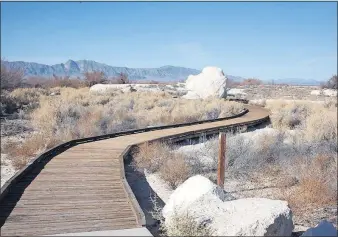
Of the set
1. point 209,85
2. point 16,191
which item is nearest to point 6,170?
point 16,191

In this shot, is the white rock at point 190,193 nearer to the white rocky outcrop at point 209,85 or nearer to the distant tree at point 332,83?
the white rocky outcrop at point 209,85

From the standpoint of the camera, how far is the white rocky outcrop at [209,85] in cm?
2994

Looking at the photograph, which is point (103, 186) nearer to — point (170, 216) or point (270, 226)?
point (170, 216)

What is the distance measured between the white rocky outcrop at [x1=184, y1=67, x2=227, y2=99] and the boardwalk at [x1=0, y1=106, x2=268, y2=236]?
21394mm

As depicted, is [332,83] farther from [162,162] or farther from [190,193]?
[190,193]

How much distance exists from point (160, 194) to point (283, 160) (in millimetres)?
4184

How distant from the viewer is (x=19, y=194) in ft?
20.4

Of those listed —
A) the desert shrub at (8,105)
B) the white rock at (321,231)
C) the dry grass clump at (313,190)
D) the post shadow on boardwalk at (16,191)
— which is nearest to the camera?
the white rock at (321,231)

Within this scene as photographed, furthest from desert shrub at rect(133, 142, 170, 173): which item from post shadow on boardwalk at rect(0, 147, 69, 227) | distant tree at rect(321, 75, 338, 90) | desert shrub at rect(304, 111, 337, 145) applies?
distant tree at rect(321, 75, 338, 90)

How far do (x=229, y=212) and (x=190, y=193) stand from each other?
0.69 meters

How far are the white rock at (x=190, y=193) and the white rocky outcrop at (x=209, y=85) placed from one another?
79.9ft

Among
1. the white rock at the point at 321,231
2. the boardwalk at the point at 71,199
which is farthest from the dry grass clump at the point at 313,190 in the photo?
the boardwalk at the point at 71,199

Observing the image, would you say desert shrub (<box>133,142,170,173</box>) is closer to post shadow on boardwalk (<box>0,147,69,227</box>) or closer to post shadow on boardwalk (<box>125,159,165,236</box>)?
post shadow on boardwalk (<box>125,159,165,236</box>)

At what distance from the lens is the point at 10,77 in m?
A: 29.5
